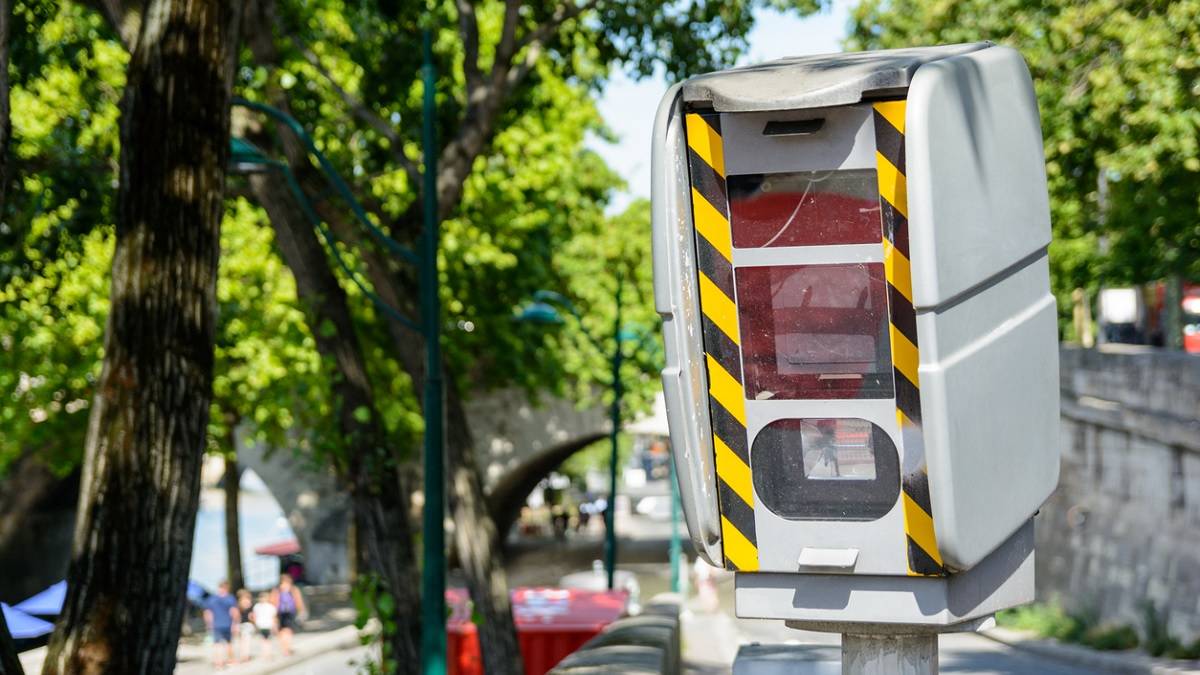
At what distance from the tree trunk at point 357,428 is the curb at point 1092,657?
22.8 feet

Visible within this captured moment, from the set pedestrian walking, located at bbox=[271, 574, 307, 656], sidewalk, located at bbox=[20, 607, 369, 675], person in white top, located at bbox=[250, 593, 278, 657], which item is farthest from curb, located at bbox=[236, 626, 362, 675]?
person in white top, located at bbox=[250, 593, 278, 657]

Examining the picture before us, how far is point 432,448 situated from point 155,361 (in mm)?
5461

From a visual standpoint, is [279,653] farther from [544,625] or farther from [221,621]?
[544,625]

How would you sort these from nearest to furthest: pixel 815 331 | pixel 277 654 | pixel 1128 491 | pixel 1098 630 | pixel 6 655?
pixel 815 331, pixel 6 655, pixel 1098 630, pixel 1128 491, pixel 277 654

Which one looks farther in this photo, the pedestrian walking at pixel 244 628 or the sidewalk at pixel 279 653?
the pedestrian walking at pixel 244 628

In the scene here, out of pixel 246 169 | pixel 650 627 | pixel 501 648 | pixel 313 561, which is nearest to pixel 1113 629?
pixel 501 648

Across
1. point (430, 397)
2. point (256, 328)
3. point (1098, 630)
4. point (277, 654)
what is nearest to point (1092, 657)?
point (1098, 630)

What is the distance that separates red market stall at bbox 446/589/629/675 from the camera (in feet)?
61.9

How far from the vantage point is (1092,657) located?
2259 cm

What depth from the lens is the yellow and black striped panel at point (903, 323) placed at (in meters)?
4.42

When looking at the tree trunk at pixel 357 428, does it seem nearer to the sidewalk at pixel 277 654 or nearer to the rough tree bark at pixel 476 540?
the rough tree bark at pixel 476 540

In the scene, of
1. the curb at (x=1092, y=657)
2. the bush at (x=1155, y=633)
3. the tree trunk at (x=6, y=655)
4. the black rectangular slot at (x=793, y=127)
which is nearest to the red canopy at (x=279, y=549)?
the curb at (x=1092, y=657)

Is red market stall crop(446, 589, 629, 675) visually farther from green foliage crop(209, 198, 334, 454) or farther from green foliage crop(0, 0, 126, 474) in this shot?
green foliage crop(209, 198, 334, 454)

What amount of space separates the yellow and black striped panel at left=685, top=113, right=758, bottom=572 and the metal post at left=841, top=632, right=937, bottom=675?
39cm
